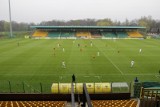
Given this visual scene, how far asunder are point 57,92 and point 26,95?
2.48m

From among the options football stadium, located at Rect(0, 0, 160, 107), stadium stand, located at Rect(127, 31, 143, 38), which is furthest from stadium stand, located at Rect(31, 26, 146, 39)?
football stadium, located at Rect(0, 0, 160, 107)

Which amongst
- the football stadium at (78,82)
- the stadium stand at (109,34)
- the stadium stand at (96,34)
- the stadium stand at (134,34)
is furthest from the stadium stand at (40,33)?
the football stadium at (78,82)

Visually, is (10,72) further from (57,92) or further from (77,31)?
(77,31)

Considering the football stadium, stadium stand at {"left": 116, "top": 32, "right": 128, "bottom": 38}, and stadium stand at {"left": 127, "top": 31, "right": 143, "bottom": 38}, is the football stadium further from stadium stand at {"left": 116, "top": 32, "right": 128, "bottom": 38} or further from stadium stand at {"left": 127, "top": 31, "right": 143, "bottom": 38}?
stadium stand at {"left": 127, "top": 31, "right": 143, "bottom": 38}

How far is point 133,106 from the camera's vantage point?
13.4 meters

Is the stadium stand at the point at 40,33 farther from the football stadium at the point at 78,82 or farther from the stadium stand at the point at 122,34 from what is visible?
the football stadium at the point at 78,82

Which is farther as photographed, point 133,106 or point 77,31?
point 77,31

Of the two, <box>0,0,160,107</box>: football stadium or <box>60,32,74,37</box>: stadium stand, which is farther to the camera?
<box>60,32,74,37</box>: stadium stand

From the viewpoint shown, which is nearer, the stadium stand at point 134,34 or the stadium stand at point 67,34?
the stadium stand at point 134,34

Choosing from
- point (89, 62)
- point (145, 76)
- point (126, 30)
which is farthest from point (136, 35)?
point (145, 76)

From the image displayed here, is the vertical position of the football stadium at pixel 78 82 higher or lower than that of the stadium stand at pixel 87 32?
lower

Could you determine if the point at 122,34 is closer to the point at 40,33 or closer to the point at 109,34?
the point at 109,34

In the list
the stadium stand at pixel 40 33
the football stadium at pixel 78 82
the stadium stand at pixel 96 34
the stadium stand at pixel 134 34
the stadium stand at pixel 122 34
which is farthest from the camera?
the stadium stand at pixel 40 33

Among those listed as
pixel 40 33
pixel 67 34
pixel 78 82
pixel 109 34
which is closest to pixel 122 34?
pixel 109 34
